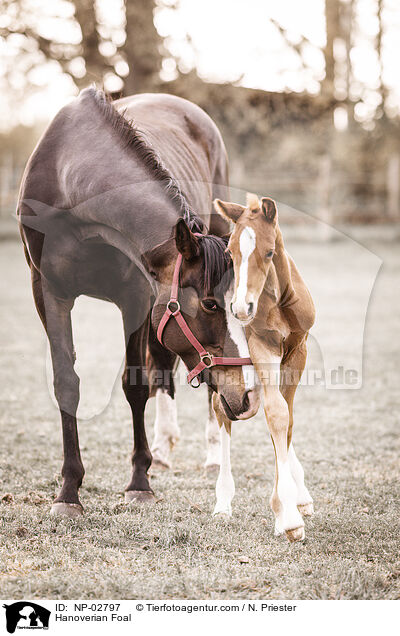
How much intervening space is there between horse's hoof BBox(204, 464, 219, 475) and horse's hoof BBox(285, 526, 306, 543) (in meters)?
1.32

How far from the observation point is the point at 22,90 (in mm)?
13859

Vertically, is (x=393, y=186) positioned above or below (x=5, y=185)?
below

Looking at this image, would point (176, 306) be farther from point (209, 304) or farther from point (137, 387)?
point (137, 387)

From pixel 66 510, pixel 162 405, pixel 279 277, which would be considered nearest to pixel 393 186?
pixel 162 405

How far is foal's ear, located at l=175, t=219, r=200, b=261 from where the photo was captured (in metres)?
2.80

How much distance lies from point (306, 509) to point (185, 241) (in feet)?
4.97

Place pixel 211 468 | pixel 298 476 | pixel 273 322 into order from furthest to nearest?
pixel 211 468, pixel 298 476, pixel 273 322

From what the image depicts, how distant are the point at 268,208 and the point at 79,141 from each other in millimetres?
1391

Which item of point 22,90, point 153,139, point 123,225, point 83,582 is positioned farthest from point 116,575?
point 22,90

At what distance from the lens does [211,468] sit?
171 inches

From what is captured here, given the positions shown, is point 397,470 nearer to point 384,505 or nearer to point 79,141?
point 384,505

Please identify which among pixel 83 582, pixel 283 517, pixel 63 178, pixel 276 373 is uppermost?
pixel 63 178

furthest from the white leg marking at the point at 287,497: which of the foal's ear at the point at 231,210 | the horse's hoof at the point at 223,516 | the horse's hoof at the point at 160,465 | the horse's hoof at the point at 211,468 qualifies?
the horse's hoof at the point at 160,465

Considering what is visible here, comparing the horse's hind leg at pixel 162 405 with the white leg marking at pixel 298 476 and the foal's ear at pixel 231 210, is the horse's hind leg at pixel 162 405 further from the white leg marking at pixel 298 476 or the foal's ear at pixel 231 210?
the foal's ear at pixel 231 210
